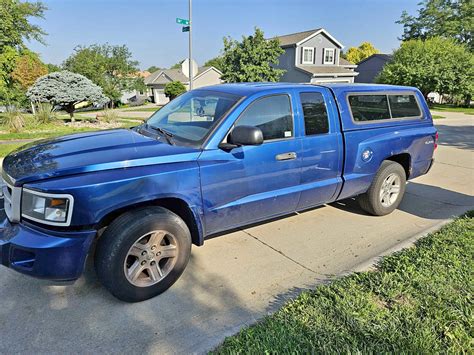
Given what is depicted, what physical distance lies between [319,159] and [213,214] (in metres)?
1.44

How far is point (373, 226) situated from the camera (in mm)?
4410

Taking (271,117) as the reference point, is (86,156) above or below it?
below

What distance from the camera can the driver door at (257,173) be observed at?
3.05 m

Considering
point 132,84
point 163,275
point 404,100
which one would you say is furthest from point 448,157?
point 132,84

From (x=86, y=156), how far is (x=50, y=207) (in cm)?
55

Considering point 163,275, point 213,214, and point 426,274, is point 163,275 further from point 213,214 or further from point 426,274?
point 426,274

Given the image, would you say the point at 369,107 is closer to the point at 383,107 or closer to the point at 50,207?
the point at 383,107

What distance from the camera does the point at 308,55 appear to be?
32156 mm

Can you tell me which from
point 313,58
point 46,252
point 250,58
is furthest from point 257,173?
point 313,58

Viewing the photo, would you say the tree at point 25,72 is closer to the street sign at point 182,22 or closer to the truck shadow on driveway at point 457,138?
the street sign at point 182,22

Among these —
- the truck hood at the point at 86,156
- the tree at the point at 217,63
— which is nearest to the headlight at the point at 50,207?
the truck hood at the point at 86,156

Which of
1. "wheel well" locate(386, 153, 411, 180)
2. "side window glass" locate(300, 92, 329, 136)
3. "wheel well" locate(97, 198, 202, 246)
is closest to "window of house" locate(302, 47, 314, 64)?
"wheel well" locate(386, 153, 411, 180)

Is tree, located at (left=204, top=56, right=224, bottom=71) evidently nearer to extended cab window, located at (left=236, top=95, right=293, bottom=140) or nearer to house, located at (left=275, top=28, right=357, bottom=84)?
house, located at (left=275, top=28, right=357, bottom=84)

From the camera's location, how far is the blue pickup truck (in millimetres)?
2439
